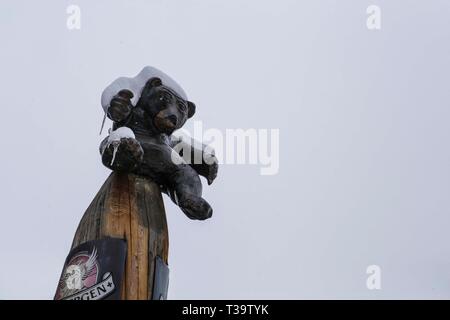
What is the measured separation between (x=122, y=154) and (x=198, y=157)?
89 cm

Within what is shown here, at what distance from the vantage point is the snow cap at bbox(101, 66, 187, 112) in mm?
6875

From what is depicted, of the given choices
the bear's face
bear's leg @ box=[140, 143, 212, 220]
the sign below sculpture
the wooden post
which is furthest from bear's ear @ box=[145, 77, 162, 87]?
the sign below sculpture

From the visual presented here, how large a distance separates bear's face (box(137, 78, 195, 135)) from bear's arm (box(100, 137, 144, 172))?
56 cm

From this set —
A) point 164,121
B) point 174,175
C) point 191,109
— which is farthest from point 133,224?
point 191,109

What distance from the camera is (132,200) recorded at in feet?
21.2

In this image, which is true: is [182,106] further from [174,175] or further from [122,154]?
[122,154]

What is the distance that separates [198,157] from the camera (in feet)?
23.6

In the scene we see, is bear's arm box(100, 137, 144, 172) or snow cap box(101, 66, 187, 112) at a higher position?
snow cap box(101, 66, 187, 112)

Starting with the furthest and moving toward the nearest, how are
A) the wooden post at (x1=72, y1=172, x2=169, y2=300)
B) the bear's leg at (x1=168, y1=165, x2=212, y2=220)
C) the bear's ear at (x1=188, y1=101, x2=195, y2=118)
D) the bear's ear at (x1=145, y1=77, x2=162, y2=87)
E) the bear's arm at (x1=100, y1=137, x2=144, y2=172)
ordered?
the bear's ear at (x1=188, y1=101, x2=195, y2=118) < the bear's ear at (x1=145, y1=77, x2=162, y2=87) < the bear's leg at (x1=168, y1=165, x2=212, y2=220) < the bear's arm at (x1=100, y1=137, x2=144, y2=172) < the wooden post at (x1=72, y1=172, x2=169, y2=300)

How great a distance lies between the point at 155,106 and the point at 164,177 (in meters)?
0.48

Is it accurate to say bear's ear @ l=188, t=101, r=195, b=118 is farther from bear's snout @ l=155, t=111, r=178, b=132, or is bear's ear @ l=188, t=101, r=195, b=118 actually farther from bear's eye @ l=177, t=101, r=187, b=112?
bear's snout @ l=155, t=111, r=178, b=132
